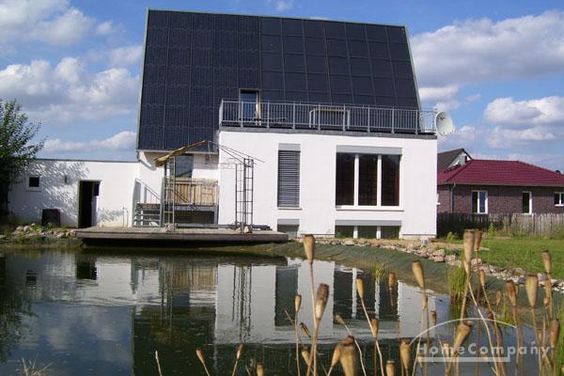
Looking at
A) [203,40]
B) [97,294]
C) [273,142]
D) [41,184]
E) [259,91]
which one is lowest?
[97,294]

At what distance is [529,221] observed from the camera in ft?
87.4

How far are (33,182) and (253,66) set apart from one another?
9095 mm

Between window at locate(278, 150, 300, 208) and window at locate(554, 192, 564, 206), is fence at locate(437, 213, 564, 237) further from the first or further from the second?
window at locate(278, 150, 300, 208)

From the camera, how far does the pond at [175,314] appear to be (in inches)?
247

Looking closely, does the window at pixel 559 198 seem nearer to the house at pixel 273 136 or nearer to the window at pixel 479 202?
the window at pixel 479 202

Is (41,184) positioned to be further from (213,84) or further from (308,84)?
(308,84)

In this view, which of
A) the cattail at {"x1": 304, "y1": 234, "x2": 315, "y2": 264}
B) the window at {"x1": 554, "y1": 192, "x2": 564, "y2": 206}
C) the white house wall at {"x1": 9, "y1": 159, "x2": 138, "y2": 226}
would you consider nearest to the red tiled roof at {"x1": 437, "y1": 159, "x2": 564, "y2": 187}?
the window at {"x1": 554, "y1": 192, "x2": 564, "y2": 206}

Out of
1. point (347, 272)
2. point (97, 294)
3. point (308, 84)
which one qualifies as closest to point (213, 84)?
point (308, 84)

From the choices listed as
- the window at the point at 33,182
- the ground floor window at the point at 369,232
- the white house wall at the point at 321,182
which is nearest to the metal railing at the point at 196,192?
the white house wall at the point at 321,182

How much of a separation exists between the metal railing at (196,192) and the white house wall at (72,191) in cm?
254

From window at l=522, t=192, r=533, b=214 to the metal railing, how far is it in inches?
707

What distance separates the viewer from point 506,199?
3200 cm

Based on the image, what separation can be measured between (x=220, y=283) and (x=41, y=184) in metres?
13.3

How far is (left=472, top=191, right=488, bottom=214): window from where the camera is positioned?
104 feet
